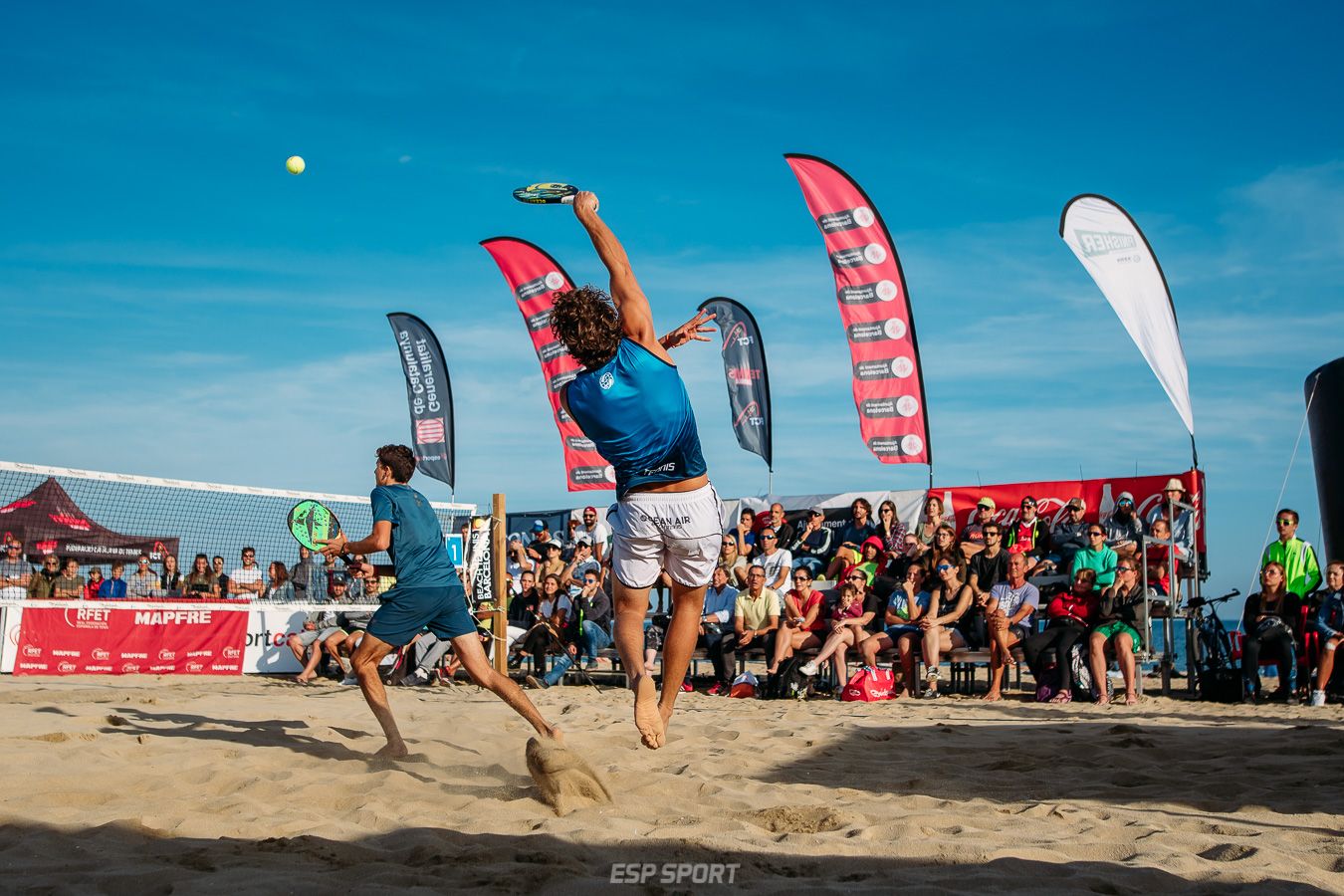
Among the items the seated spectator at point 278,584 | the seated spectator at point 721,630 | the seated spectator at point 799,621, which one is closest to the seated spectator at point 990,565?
the seated spectator at point 799,621

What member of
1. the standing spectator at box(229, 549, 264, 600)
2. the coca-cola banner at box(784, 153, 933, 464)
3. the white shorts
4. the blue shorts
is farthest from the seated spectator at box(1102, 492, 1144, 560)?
the standing spectator at box(229, 549, 264, 600)

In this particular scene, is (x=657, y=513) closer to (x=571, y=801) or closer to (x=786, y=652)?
(x=571, y=801)

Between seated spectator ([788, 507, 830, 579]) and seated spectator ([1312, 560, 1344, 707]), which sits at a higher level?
seated spectator ([788, 507, 830, 579])

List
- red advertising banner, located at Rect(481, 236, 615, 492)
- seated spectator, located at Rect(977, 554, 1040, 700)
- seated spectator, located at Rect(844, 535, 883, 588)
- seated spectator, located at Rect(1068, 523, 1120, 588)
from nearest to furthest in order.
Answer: seated spectator, located at Rect(977, 554, 1040, 700) → seated spectator, located at Rect(1068, 523, 1120, 588) → seated spectator, located at Rect(844, 535, 883, 588) → red advertising banner, located at Rect(481, 236, 615, 492)

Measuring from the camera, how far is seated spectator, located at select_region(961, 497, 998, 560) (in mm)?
11070

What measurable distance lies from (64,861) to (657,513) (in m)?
2.30

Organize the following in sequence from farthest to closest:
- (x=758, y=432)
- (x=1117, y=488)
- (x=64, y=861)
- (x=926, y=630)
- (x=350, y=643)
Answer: (x=758, y=432) → (x=350, y=643) → (x=1117, y=488) → (x=926, y=630) → (x=64, y=861)

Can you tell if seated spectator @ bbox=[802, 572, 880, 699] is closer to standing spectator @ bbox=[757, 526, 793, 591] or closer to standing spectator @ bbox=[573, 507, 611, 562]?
standing spectator @ bbox=[757, 526, 793, 591]

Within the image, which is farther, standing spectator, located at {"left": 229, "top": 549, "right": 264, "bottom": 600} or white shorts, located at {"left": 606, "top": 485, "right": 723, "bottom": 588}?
standing spectator, located at {"left": 229, "top": 549, "right": 264, "bottom": 600}

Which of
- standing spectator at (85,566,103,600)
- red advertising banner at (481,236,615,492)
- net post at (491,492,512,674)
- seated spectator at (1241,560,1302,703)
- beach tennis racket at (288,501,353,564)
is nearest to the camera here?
beach tennis racket at (288,501,353,564)

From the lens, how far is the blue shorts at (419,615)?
574 cm

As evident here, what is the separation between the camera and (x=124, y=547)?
13117mm

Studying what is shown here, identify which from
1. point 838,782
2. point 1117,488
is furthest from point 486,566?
point 838,782

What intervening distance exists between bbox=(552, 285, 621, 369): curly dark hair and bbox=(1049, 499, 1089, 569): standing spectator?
24.7 feet
